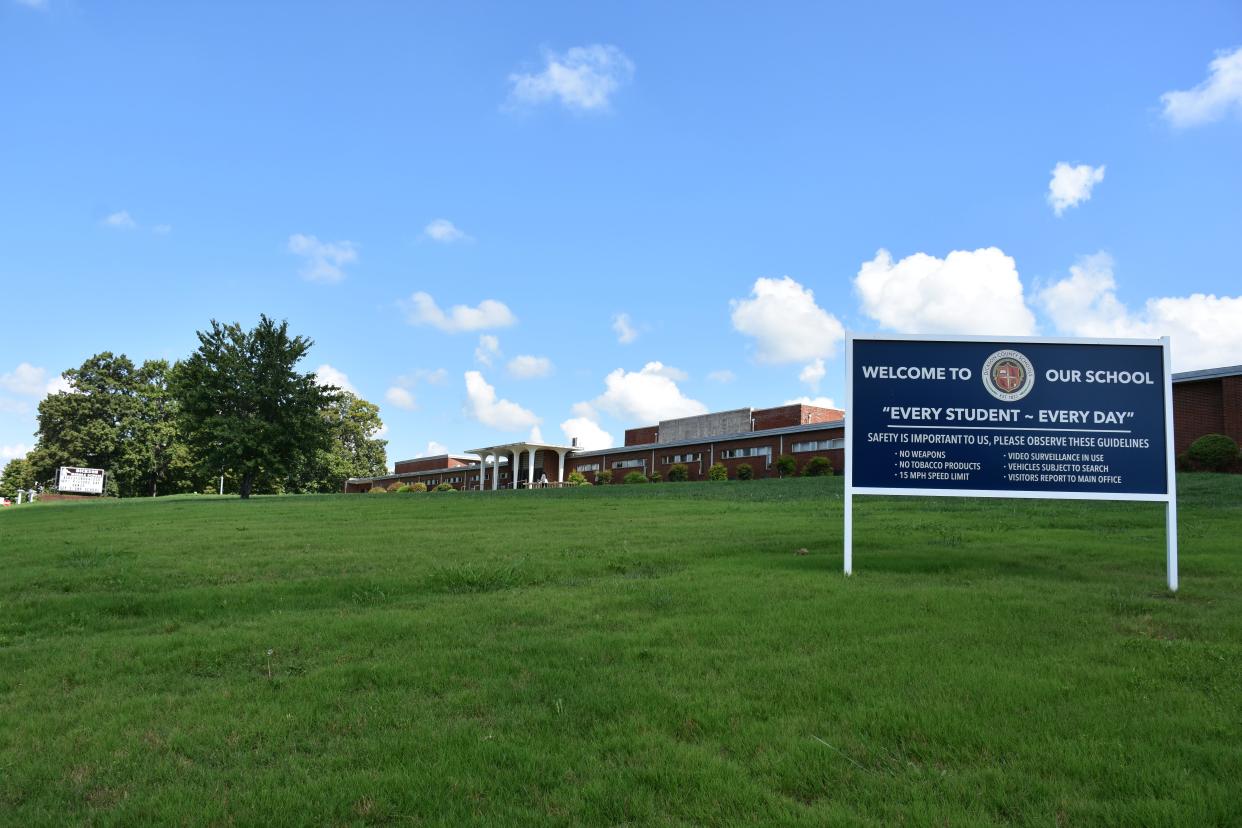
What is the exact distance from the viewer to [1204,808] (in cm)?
396

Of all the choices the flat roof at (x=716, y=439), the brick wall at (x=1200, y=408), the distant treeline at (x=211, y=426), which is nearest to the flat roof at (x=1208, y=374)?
the brick wall at (x=1200, y=408)

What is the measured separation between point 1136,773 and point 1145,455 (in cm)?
738

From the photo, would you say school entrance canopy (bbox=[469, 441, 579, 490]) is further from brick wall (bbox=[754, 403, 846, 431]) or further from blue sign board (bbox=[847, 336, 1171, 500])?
blue sign board (bbox=[847, 336, 1171, 500])

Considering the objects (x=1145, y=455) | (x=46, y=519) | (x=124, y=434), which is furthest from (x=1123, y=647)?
(x=124, y=434)

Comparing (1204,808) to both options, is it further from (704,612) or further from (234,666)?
(234,666)

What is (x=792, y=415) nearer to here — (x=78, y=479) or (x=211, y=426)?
(x=211, y=426)

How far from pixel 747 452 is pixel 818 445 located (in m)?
6.02

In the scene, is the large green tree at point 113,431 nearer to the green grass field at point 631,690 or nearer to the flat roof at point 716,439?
the flat roof at point 716,439

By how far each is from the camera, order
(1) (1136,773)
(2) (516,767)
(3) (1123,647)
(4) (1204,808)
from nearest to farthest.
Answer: (4) (1204,808) < (1) (1136,773) < (2) (516,767) < (3) (1123,647)

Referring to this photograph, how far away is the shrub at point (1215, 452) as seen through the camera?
32031 millimetres

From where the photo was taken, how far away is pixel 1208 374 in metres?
34.4

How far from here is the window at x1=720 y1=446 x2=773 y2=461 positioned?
54.1 meters

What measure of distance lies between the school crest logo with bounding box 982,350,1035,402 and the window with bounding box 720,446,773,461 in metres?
43.2

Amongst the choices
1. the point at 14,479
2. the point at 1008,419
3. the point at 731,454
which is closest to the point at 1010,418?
the point at 1008,419
